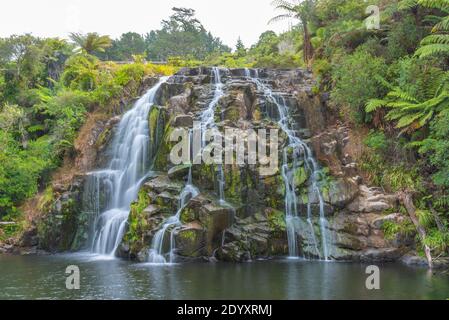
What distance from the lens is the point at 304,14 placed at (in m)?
23.3

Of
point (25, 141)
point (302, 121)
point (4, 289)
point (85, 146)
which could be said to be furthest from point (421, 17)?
point (25, 141)

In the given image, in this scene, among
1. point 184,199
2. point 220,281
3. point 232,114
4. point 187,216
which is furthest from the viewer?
point 232,114

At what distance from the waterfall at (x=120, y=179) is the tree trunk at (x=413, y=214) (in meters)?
9.30

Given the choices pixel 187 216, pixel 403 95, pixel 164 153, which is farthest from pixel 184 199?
pixel 403 95

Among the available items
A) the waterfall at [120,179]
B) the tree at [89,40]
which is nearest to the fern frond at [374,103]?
the waterfall at [120,179]

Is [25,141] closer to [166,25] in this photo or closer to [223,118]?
[223,118]

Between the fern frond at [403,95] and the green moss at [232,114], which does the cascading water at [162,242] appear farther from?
the fern frond at [403,95]

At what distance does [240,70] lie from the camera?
74.0 feet

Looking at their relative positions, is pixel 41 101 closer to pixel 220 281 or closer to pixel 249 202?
pixel 249 202

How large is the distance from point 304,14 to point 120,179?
1321 cm

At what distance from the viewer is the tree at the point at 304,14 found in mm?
23391

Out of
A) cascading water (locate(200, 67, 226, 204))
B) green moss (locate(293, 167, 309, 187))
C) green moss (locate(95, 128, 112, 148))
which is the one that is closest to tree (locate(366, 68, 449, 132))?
green moss (locate(293, 167, 309, 187))

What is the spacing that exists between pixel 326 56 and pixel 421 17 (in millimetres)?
5006
